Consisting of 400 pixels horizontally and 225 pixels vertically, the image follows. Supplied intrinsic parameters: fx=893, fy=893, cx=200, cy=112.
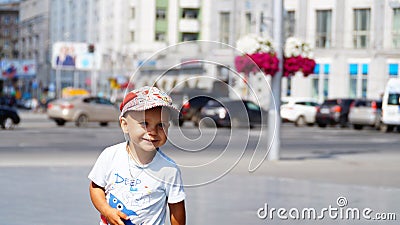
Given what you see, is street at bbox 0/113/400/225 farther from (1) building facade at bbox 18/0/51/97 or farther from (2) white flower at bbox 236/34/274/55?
(1) building facade at bbox 18/0/51/97

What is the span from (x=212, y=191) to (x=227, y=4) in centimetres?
4993

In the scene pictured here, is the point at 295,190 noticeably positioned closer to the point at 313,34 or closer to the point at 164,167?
the point at 164,167

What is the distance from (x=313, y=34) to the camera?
49000mm

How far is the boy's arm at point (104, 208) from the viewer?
4867 mm

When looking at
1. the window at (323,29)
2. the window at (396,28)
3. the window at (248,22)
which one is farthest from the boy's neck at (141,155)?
the window at (248,22)

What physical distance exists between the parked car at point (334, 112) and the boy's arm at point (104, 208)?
4107cm

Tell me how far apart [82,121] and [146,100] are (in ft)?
120

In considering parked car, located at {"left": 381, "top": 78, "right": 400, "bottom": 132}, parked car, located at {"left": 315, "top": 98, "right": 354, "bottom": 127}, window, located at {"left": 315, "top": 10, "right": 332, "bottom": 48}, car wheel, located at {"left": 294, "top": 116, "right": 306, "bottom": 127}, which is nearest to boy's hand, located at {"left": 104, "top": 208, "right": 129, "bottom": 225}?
parked car, located at {"left": 381, "top": 78, "right": 400, "bottom": 132}

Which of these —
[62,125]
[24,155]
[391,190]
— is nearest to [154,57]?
[391,190]

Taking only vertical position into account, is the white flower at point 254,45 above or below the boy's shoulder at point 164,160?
above

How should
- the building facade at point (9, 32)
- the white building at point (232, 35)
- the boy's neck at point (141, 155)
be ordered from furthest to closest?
the building facade at point (9, 32) → the white building at point (232, 35) → the boy's neck at point (141, 155)

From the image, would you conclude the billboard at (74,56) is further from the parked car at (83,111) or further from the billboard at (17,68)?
the parked car at (83,111)

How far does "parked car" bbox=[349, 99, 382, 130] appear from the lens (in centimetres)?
4166

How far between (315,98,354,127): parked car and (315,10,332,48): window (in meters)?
3.82
